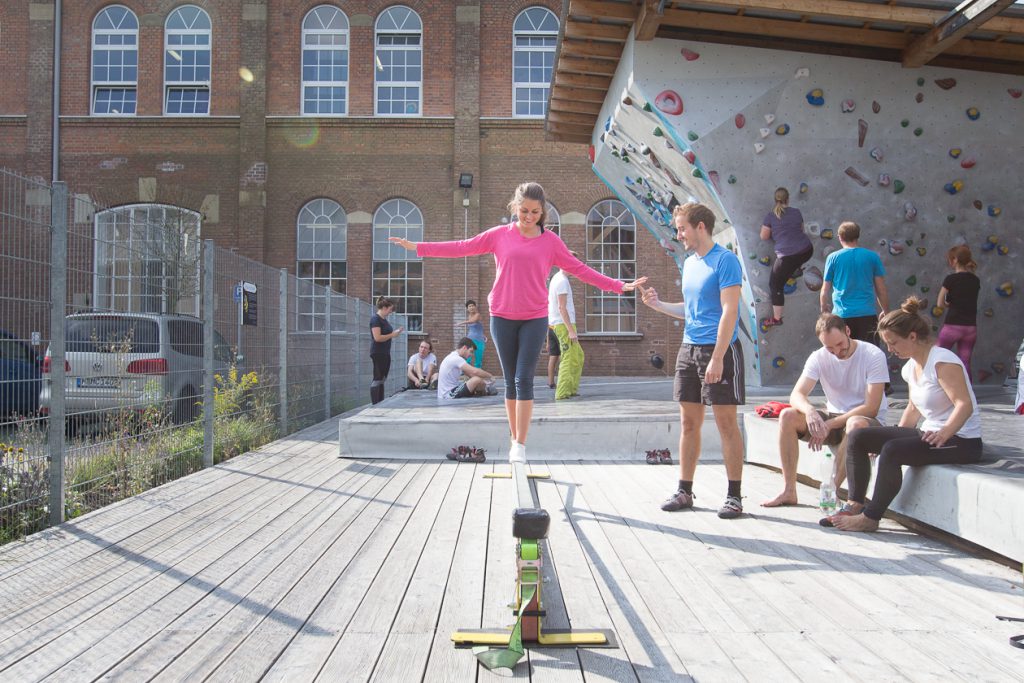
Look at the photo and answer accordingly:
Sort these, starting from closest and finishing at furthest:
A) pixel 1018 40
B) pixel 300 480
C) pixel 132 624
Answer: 1. pixel 132 624
2. pixel 300 480
3. pixel 1018 40

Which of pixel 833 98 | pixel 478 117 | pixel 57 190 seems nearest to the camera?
pixel 57 190

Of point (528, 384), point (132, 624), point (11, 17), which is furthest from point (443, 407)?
point (11, 17)

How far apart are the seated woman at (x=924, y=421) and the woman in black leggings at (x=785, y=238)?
218 inches

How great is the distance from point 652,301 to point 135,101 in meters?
20.0

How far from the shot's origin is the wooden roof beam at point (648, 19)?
8.86m

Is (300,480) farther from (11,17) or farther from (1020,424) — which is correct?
(11,17)

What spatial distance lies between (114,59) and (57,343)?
63.2 ft

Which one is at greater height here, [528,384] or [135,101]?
[135,101]

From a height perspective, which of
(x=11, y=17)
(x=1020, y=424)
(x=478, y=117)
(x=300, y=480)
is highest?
(x=11, y=17)

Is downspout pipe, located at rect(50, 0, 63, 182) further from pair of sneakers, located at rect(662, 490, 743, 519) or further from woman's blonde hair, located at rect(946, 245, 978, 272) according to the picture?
pair of sneakers, located at rect(662, 490, 743, 519)

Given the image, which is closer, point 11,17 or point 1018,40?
point 1018,40

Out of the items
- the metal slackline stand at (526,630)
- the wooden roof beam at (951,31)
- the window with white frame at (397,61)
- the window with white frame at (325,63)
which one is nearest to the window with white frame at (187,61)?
the window with white frame at (325,63)

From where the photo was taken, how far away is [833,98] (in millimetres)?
9891

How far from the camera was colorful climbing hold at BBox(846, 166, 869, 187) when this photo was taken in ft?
33.2
